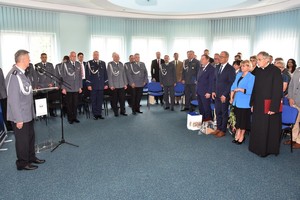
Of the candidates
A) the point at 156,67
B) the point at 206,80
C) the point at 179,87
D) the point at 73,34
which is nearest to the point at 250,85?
the point at 206,80

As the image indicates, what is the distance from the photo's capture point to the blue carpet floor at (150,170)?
3109mm

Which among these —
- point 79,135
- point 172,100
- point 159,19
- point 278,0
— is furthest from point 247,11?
point 79,135

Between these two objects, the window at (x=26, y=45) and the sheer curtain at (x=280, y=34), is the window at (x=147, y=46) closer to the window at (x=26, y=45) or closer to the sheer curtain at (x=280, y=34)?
the window at (x=26, y=45)

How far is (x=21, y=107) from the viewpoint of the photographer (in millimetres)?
3490

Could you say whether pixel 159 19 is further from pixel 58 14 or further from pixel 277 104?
pixel 277 104

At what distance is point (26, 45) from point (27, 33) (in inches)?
14.4

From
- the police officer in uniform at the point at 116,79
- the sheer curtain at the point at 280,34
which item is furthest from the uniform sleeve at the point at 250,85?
the sheer curtain at the point at 280,34

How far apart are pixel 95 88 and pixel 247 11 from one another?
599cm

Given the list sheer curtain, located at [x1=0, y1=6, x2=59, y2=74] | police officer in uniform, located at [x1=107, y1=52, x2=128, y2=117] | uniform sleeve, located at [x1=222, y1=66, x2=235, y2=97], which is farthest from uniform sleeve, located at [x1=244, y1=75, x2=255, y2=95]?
sheer curtain, located at [x1=0, y1=6, x2=59, y2=74]

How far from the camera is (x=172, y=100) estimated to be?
305 inches

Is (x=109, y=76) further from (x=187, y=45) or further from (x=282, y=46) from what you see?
(x=282, y=46)

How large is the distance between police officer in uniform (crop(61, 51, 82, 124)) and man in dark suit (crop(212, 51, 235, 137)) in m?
3.32

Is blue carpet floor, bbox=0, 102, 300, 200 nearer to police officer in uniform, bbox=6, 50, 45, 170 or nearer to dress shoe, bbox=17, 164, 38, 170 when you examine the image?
dress shoe, bbox=17, 164, 38, 170

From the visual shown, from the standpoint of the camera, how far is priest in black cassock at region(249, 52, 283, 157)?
3979 mm
